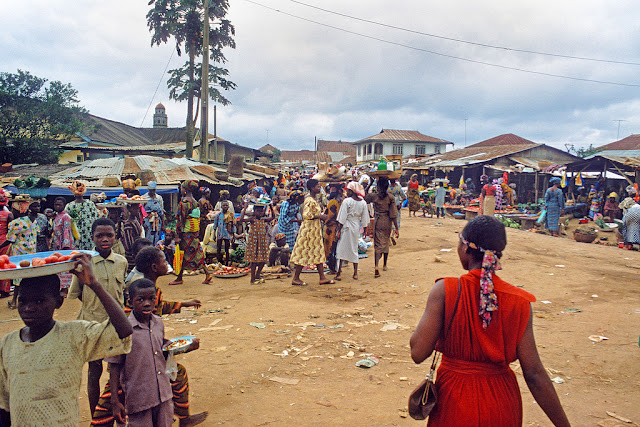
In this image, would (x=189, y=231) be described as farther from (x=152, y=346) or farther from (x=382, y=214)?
(x=152, y=346)

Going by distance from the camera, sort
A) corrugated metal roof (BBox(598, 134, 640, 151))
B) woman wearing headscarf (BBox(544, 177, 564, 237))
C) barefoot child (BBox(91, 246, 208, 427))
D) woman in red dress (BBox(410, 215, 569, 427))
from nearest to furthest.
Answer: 1. woman in red dress (BBox(410, 215, 569, 427))
2. barefoot child (BBox(91, 246, 208, 427))
3. woman wearing headscarf (BBox(544, 177, 564, 237))
4. corrugated metal roof (BBox(598, 134, 640, 151))

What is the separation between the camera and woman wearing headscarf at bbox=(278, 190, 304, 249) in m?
8.97

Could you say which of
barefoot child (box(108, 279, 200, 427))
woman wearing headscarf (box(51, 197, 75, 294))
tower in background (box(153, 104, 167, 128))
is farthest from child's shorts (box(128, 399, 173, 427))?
tower in background (box(153, 104, 167, 128))

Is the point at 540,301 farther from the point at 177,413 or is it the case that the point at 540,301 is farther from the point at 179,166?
the point at 179,166

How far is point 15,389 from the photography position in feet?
6.68

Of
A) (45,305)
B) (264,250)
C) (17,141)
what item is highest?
(17,141)

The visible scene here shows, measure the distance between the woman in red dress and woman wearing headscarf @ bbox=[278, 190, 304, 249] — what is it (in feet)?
22.2

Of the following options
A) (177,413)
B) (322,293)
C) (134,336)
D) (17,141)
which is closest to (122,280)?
(134,336)

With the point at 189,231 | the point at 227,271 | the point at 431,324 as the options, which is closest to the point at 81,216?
the point at 189,231

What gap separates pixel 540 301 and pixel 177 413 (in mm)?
6060

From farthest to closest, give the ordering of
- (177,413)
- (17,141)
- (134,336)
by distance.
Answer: (17,141) < (177,413) < (134,336)

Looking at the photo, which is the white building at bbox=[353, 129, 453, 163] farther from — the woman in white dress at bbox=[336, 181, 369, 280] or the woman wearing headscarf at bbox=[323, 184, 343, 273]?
the woman in white dress at bbox=[336, 181, 369, 280]

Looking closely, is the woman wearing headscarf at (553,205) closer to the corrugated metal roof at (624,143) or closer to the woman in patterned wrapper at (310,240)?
the woman in patterned wrapper at (310,240)

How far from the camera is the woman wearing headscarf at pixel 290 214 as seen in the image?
8.97m
